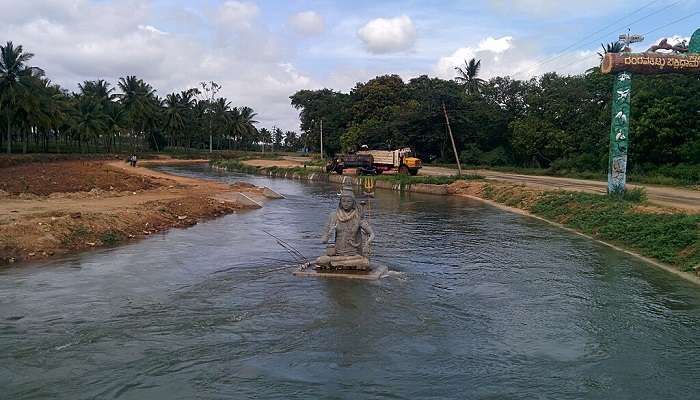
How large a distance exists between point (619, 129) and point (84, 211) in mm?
18523

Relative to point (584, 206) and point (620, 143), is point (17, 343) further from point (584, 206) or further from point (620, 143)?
point (620, 143)

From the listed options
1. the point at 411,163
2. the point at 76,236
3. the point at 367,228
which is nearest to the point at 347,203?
the point at 367,228

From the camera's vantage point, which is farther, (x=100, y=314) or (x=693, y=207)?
(x=693, y=207)

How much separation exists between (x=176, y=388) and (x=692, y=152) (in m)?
32.4

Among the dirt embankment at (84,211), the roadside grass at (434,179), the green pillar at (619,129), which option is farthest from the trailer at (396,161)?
the green pillar at (619,129)

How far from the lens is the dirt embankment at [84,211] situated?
1377 centimetres

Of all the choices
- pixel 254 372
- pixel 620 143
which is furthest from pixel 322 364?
pixel 620 143

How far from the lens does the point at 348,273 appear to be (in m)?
11.3

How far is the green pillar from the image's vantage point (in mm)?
20391

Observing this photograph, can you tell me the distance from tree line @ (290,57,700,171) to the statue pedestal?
87.1 feet

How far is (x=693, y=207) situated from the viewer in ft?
62.8

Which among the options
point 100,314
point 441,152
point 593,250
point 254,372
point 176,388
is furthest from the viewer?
point 441,152

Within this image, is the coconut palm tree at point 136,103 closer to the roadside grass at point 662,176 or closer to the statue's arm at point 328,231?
the roadside grass at point 662,176

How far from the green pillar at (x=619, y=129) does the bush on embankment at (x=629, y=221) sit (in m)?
0.75
